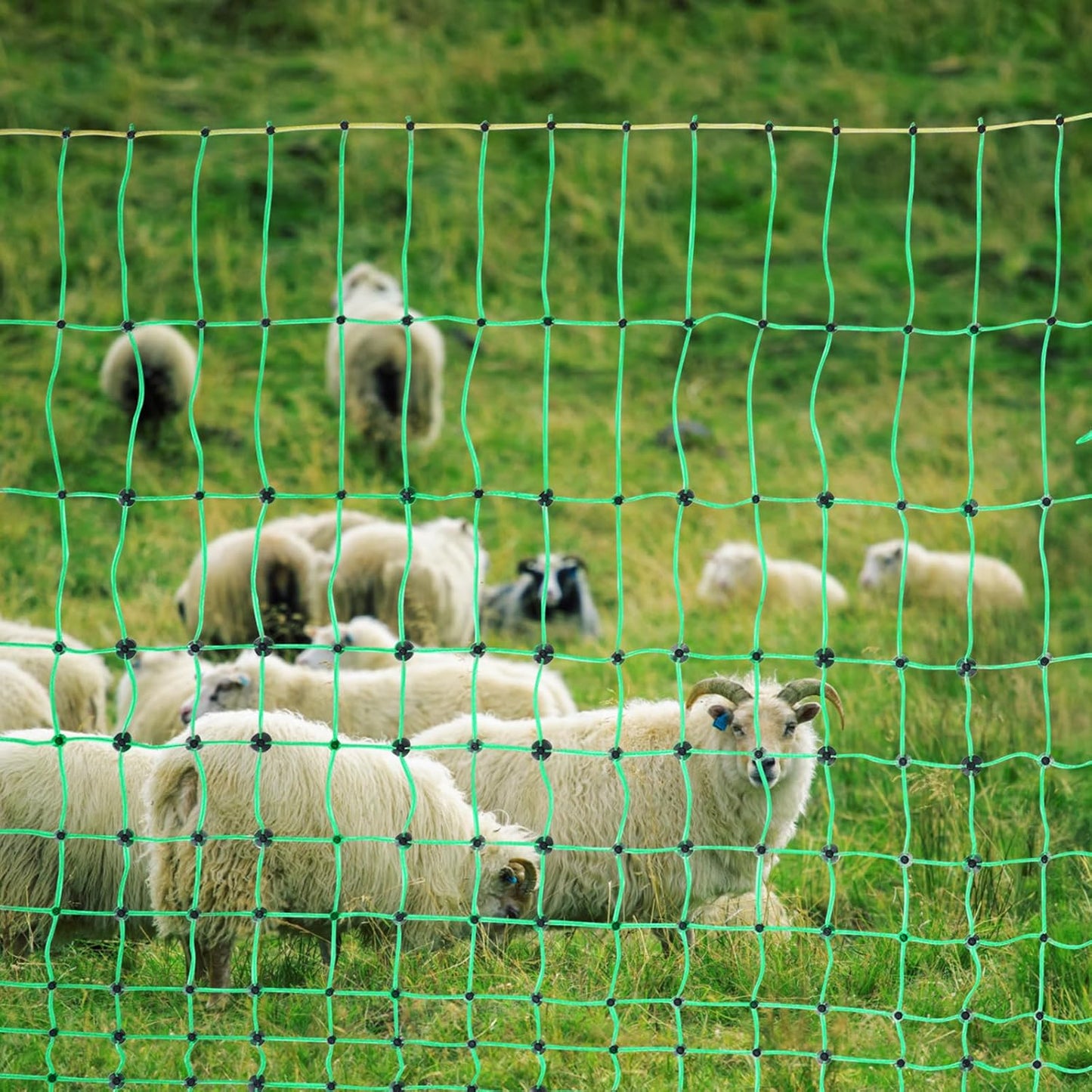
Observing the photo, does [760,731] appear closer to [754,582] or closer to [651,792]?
[651,792]

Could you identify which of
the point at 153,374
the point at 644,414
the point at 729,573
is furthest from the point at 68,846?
the point at 644,414

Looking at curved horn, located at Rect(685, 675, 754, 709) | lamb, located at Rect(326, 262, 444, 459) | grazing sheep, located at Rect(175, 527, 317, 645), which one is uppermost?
lamb, located at Rect(326, 262, 444, 459)

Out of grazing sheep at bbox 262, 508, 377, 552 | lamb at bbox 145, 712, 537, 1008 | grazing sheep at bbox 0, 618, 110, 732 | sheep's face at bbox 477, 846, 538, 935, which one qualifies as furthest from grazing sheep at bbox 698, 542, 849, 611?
lamb at bbox 145, 712, 537, 1008

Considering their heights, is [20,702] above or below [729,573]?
below

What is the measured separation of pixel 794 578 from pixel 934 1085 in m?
7.09

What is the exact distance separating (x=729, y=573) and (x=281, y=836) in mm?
6880

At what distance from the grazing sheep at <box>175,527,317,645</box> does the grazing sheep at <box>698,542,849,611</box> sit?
3.23m

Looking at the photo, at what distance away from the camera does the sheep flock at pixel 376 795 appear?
4.70 m

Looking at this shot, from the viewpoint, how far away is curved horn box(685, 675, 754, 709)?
18.7 feet

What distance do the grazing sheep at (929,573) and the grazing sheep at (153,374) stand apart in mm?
5675

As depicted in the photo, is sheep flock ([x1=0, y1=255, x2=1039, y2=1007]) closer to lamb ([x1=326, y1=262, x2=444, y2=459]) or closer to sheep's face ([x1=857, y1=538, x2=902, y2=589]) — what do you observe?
sheep's face ([x1=857, y1=538, x2=902, y2=589])

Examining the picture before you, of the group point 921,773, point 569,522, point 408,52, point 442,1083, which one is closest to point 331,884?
point 442,1083

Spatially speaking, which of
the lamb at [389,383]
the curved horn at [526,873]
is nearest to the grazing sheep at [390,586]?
the lamb at [389,383]

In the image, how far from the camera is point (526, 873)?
555cm
